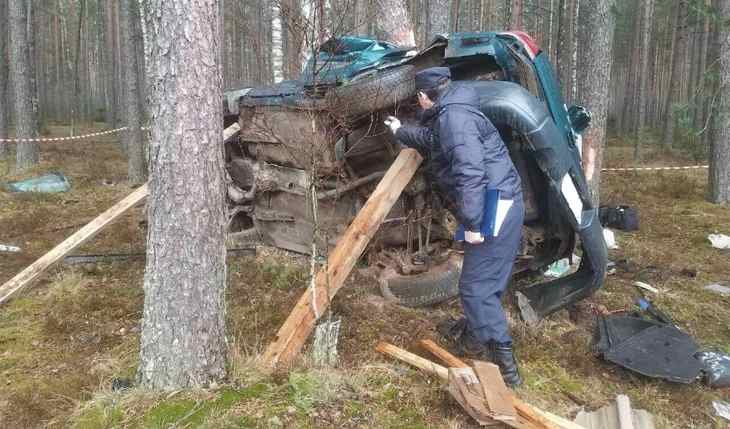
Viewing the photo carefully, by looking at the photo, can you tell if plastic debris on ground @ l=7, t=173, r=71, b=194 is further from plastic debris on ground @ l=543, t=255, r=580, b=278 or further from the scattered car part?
the scattered car part

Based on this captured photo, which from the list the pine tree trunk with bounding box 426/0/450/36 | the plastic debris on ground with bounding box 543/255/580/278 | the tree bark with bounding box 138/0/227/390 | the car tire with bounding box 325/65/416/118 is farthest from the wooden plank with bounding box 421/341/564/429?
the pine tree trunk with bounding box 426/0/450/36

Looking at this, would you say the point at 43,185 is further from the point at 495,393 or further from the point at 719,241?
the point at 719,241

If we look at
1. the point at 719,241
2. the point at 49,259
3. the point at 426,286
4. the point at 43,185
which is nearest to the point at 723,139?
the point at 719,241

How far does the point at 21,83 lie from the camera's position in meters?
11.7

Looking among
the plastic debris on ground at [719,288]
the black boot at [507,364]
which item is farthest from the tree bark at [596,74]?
the black boot at [507,364]

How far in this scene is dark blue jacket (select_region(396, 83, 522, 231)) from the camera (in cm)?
351

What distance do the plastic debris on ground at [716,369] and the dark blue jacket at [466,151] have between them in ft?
6.54

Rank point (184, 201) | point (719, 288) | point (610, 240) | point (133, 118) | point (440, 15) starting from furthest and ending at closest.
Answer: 1. point (133, 118)
2. point (440, 15)
3. point (610, 240)
4. point (719, 288)
5. point (184, 201)

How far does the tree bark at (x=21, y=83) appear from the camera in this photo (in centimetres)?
1160

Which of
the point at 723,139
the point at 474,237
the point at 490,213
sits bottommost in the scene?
the point at 474,237

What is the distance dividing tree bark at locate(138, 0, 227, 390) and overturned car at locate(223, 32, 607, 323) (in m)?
0.75

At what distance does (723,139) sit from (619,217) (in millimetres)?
4230

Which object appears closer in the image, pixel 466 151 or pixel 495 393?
pixel 495 393

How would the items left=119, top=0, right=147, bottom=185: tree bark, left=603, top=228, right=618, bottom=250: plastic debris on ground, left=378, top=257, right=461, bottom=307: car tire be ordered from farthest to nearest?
left=119, top=0, right=147, bottom=185: tree bark
left=603, top=228, right=618, bottom=250: plastic debris on ground
left=378, top=257, right=461, bottom=307: car tire
